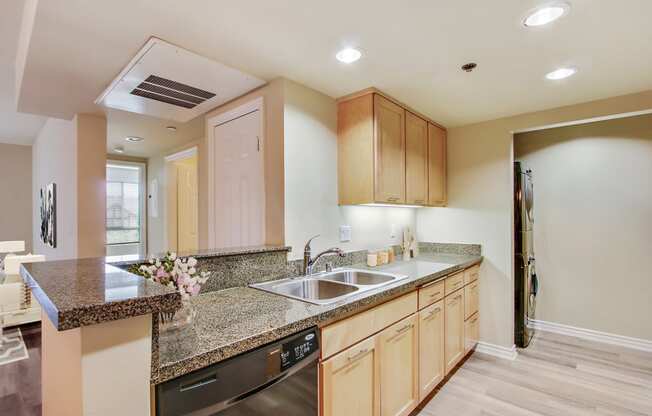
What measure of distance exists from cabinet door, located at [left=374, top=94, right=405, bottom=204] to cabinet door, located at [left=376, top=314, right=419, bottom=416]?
3.00 feet

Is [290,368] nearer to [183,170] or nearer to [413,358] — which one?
[413,358]

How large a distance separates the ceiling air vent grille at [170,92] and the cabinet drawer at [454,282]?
7.34ft

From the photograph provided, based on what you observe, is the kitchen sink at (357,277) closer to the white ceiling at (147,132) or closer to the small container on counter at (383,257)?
the small container on counter at (383,257)

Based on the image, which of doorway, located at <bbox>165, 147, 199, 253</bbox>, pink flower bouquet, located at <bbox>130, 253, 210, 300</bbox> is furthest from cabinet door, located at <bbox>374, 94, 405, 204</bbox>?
doorway, located at <bbox>165, 147, 199, 253</bbox>

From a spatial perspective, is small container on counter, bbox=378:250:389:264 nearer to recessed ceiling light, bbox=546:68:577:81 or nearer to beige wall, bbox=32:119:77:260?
recessed ceiling light, bbox=546:68:577:81

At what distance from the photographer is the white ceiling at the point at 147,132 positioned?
10.7 feet

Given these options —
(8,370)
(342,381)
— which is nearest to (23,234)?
(8,370)

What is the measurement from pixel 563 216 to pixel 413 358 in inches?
101

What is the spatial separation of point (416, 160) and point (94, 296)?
2592 mm

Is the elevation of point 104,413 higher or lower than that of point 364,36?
lower

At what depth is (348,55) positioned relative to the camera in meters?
1.88

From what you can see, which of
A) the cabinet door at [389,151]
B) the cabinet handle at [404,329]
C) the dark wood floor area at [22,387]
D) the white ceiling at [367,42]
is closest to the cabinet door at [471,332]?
the cabinet handle at [404,329]

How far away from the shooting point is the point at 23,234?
5.35m

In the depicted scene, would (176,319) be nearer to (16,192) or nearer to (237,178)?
(237,178)
